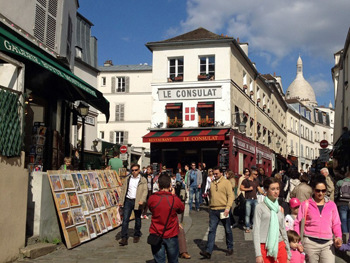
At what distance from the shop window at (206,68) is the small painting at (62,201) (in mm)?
21977

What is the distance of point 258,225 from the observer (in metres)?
5.25

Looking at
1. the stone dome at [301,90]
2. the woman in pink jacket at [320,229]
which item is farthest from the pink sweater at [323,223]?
the stone dome at [301,90]

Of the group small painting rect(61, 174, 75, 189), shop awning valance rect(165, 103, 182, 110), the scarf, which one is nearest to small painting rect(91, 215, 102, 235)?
small painting rect(61, 174, 75, 189)

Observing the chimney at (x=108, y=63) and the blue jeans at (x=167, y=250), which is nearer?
the blue jeans at (x=167, y=250)

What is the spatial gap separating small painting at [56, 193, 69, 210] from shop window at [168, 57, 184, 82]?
72.7 feet

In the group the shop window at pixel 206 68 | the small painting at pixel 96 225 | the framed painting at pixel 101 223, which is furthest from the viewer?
the shop window at pixel 206 68

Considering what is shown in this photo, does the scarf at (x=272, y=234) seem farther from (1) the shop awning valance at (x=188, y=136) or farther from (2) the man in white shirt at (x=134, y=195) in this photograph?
(1) the shop awning valance at (x=188, y=136)

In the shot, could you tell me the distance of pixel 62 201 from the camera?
9.33 metres

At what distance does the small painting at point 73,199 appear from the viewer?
9680 mm

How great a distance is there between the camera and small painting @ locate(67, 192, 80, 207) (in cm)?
968

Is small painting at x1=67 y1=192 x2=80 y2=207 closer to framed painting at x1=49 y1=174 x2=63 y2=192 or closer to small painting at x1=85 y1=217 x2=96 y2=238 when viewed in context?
framed painting at x1=49 y1=174 x2=63 y2=192

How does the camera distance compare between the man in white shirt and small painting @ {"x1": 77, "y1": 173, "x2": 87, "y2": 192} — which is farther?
small painting @ {"x1": 77, "y1": 173, "x2": 87, "y2": 192}

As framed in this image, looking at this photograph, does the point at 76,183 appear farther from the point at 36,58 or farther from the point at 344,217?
the point at 344,217

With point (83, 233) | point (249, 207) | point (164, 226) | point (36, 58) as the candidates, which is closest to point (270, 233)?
point (164, 226)
